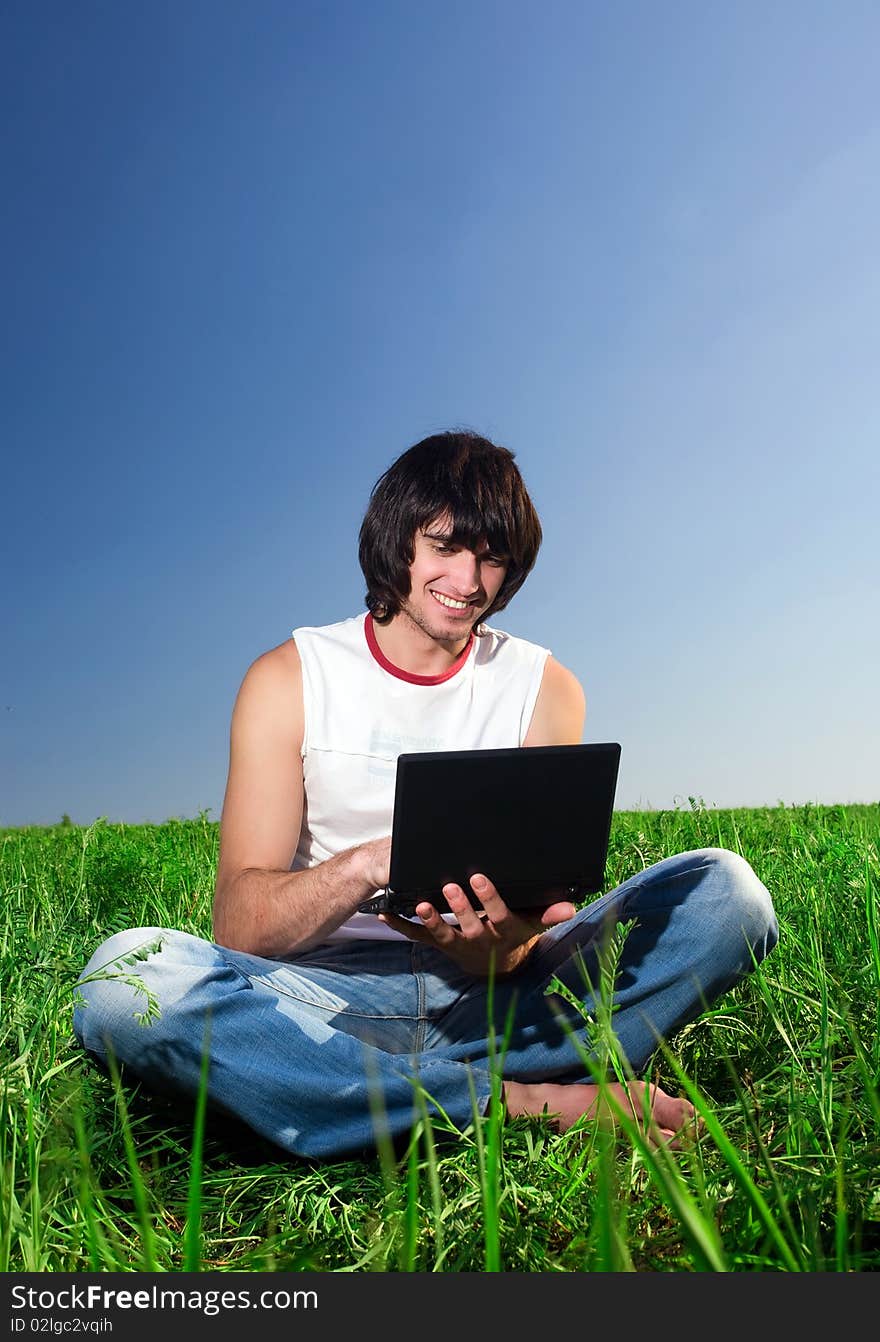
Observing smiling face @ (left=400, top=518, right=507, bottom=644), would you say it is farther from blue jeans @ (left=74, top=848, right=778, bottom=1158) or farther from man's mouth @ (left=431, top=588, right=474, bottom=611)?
blue jeans @ (left=74, top=848, right=778, bottom=1158)

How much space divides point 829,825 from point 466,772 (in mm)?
4544

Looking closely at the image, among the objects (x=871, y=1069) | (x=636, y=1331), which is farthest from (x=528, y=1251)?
(x=871, y=1069)

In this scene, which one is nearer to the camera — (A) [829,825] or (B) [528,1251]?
(B) [528,1251]

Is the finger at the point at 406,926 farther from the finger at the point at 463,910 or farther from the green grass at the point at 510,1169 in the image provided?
the green grass at the point at 510,1169

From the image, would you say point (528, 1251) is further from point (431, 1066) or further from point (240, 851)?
point (240, 851)

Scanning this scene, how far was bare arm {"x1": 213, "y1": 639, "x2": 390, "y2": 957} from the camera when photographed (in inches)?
95.3

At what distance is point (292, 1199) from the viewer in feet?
6.79

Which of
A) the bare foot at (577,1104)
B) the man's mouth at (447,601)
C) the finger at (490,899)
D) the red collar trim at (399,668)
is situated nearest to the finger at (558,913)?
the finger at (490,899)

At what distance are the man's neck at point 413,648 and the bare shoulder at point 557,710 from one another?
0.33 meters

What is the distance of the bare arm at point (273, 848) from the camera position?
7.95 feet

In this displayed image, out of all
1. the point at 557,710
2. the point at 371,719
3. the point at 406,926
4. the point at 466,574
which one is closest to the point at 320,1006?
the point at 406,926

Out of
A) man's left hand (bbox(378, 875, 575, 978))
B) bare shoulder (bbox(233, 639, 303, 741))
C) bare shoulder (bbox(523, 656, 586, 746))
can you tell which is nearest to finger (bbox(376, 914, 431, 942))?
man's left hand (bbox(378, 875, 575, 978))

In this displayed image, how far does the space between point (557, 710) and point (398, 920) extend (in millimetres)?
1107

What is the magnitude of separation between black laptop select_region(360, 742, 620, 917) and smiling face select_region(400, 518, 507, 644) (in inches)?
34.9
